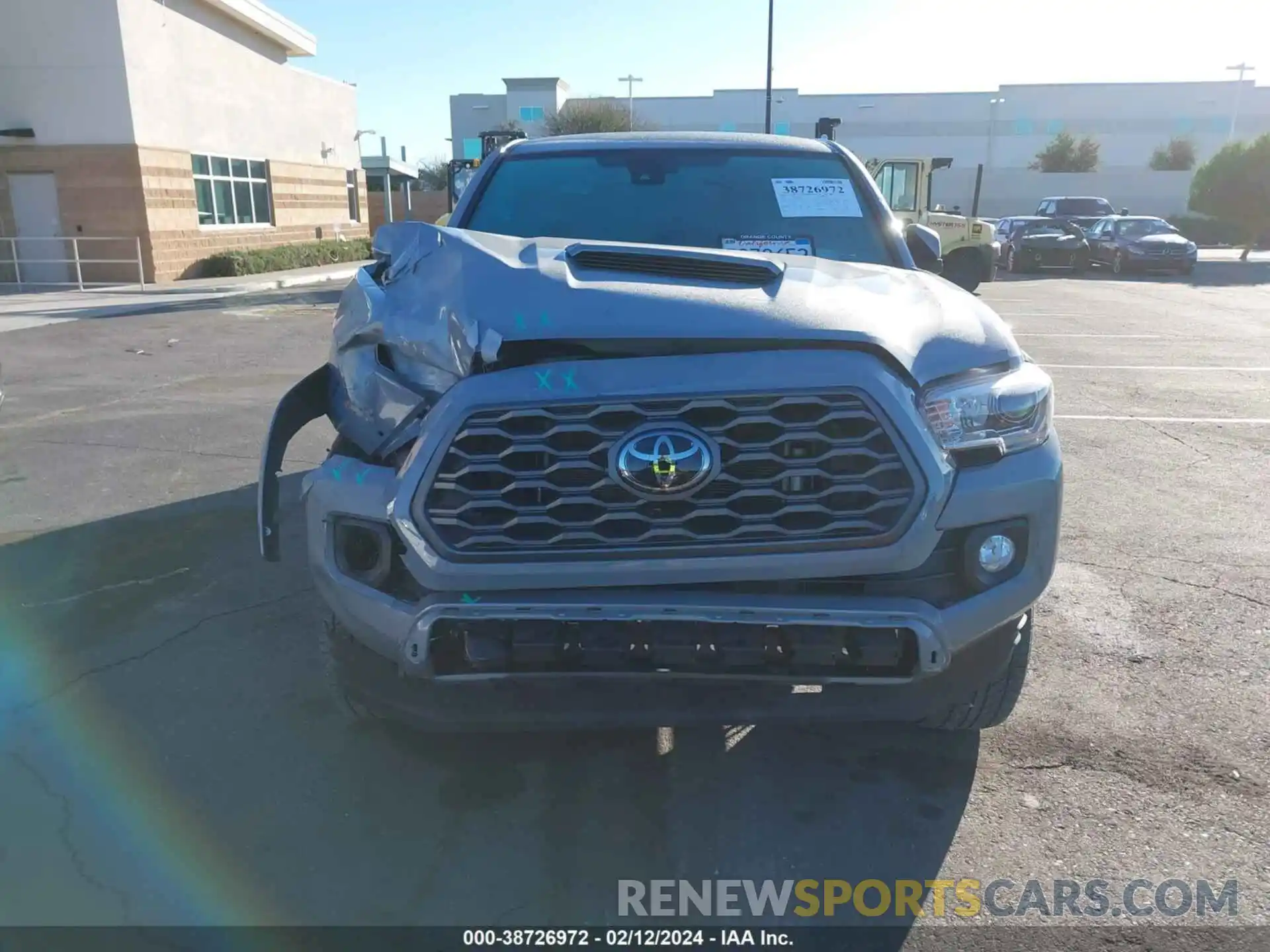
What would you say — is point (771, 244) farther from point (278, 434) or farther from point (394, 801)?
point (394, 801)

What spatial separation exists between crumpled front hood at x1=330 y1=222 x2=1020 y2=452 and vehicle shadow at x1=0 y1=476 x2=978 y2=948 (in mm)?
811

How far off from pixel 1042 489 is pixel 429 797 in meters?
1.93

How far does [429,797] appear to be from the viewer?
9.32ft

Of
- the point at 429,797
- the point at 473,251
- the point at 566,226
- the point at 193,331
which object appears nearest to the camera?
the point at 473,251

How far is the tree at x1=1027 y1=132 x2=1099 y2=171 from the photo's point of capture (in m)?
59.9

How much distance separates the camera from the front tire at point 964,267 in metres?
20.0

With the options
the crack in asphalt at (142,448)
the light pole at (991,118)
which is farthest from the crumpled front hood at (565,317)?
the light pole at (991,118)

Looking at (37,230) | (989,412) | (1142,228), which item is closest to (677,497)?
(989,412)

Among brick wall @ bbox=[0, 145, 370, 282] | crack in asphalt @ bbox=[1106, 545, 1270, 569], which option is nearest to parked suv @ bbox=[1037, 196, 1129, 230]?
brick wall @ bbox=[0, 145, 370, 282]

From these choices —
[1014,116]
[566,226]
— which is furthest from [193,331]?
[1014,116]

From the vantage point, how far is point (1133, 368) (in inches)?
402

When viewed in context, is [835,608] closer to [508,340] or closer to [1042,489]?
[1042,489]

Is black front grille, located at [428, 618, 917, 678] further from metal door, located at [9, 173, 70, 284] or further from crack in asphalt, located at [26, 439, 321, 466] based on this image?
metal door, located at [9, 173, 70, 284]

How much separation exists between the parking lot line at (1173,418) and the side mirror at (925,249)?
4.20 metres
